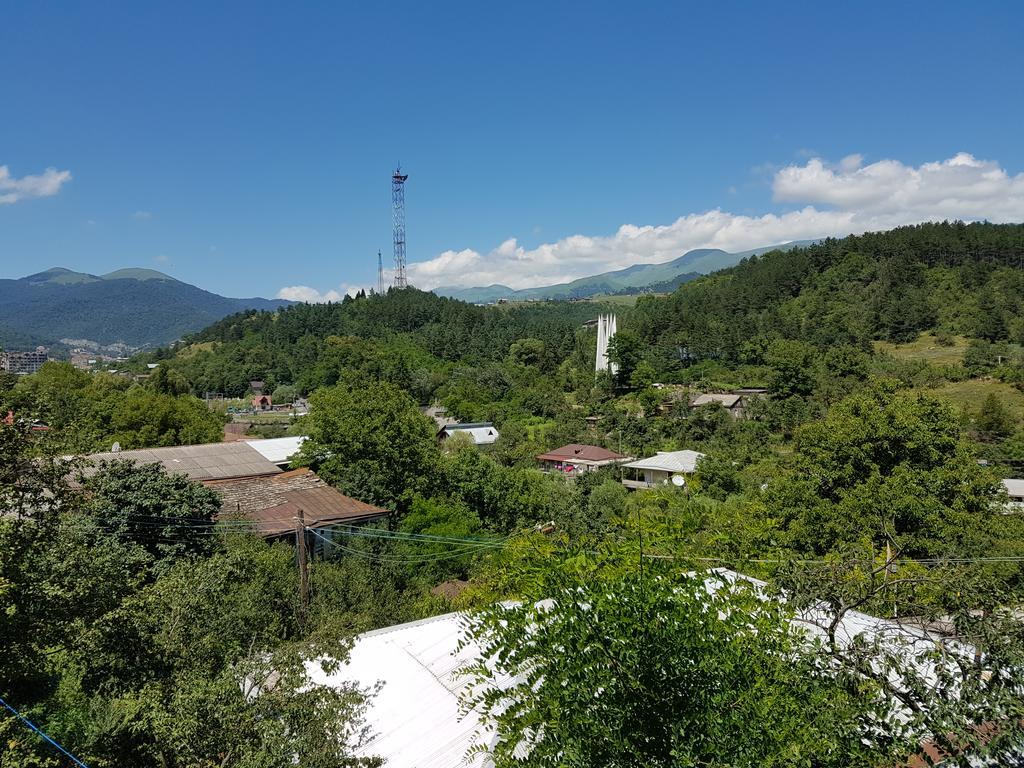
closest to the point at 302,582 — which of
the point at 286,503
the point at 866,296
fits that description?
the point at 286,503

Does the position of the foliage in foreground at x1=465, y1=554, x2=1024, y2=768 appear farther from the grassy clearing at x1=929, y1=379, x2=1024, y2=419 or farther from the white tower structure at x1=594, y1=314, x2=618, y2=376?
the white tower structure at x1=594, y1=314, x2=618, y2=376

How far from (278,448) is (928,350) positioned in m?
58.3

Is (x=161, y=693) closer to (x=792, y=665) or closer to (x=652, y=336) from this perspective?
(x=792, y=665)

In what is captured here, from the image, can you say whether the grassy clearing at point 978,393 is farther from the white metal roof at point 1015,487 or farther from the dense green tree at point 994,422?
the white metal roof at point 1015,487

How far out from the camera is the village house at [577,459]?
37688 mm

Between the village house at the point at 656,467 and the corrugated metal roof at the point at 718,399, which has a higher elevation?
the corrugated metal roof at the point at 718,399

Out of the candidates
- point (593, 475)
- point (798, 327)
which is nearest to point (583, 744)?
point (593, 475)

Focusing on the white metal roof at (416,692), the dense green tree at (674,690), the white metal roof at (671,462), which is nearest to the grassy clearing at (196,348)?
the white metal roof at (671,462)

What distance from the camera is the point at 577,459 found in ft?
126

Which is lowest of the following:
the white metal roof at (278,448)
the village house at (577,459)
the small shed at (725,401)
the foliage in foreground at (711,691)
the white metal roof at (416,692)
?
the village house at (577,459)

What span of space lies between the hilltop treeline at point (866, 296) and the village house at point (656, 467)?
3008 cm

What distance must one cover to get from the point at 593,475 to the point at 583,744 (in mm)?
29765

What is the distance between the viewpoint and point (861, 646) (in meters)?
4.12

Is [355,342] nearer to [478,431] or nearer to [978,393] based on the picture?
[478,431]
